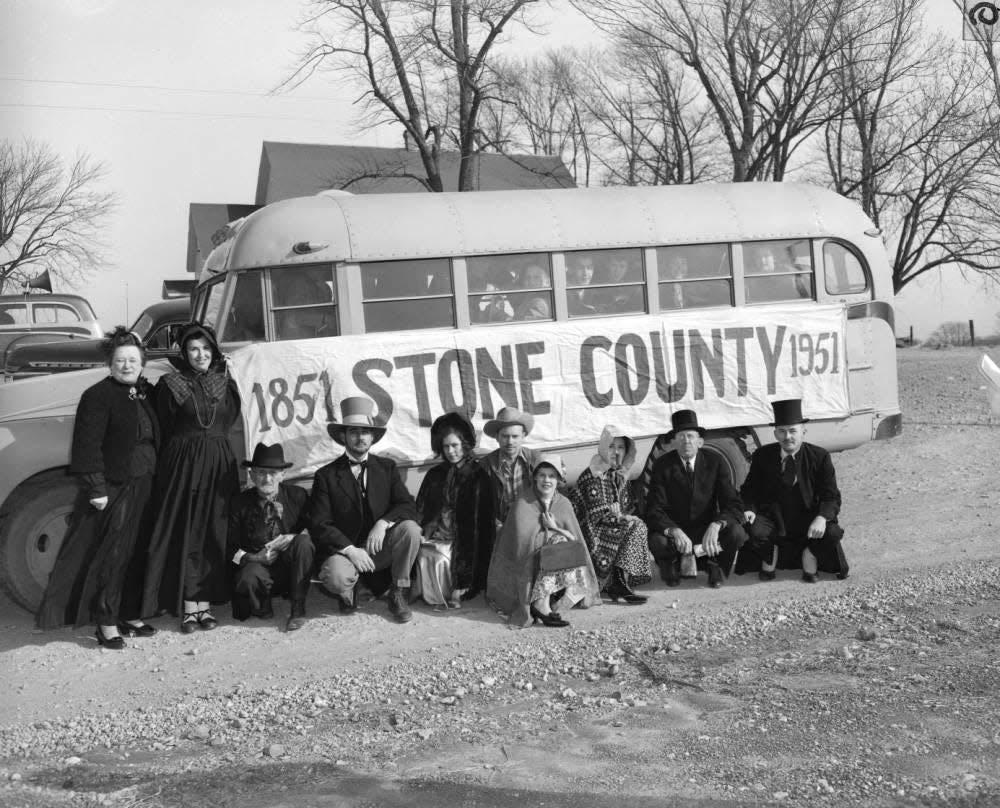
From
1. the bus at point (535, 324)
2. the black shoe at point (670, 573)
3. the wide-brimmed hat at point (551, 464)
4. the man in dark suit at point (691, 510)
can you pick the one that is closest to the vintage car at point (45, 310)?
the bus at point (535, 324)

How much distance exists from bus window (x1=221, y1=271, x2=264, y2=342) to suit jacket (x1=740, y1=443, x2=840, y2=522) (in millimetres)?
3721

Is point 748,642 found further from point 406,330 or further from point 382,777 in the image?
point 406,330

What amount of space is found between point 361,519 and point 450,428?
878mm

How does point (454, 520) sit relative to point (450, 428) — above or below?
below

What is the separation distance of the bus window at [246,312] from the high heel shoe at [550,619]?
281 centimetres

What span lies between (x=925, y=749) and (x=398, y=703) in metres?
2.43

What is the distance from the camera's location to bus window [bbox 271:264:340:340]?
757 cm

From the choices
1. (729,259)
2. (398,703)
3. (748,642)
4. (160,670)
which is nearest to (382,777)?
(398,703)

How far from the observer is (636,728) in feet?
15.4

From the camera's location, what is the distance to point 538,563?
6594 mm

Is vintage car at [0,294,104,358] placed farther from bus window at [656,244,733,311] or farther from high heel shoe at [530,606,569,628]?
high heel shoe at [530,606,569,628]

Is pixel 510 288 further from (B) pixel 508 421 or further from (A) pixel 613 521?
(A) pixel 613 521

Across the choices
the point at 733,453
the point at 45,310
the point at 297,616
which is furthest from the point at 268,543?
the point at 45,310

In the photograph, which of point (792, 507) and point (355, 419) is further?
point (792, 507)
